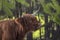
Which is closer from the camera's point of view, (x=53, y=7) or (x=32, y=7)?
(x=53, y=7)

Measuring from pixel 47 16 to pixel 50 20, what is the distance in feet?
0.64

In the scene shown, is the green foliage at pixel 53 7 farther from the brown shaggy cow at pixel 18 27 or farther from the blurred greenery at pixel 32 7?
the brown shaggy cow at pixel 18 27

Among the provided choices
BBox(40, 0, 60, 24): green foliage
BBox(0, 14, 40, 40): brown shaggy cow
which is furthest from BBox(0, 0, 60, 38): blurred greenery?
BBox(0, 14, 40, 40): brown shaggy cow

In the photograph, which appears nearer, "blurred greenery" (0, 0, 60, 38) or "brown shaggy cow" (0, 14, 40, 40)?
"brown shaggy cow" (0, 14, 40, 40)

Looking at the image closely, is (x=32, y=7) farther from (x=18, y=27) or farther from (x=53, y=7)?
(x=18, y=27)

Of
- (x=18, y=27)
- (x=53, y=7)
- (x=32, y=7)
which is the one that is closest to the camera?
(x=18, y=27)

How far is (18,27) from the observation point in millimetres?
4922

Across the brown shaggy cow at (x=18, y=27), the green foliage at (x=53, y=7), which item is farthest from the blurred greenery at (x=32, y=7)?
the brown shaggy cow at (x=18, y=27)

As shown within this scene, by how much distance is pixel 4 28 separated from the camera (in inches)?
194

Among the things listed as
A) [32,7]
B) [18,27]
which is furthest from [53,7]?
[18,27]

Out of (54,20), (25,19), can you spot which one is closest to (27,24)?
(25,19)

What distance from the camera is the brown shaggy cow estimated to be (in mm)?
4902

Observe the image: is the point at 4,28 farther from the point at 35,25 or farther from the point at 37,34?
the point at 37,34

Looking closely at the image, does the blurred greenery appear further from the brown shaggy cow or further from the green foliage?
the brown shaggy cow
